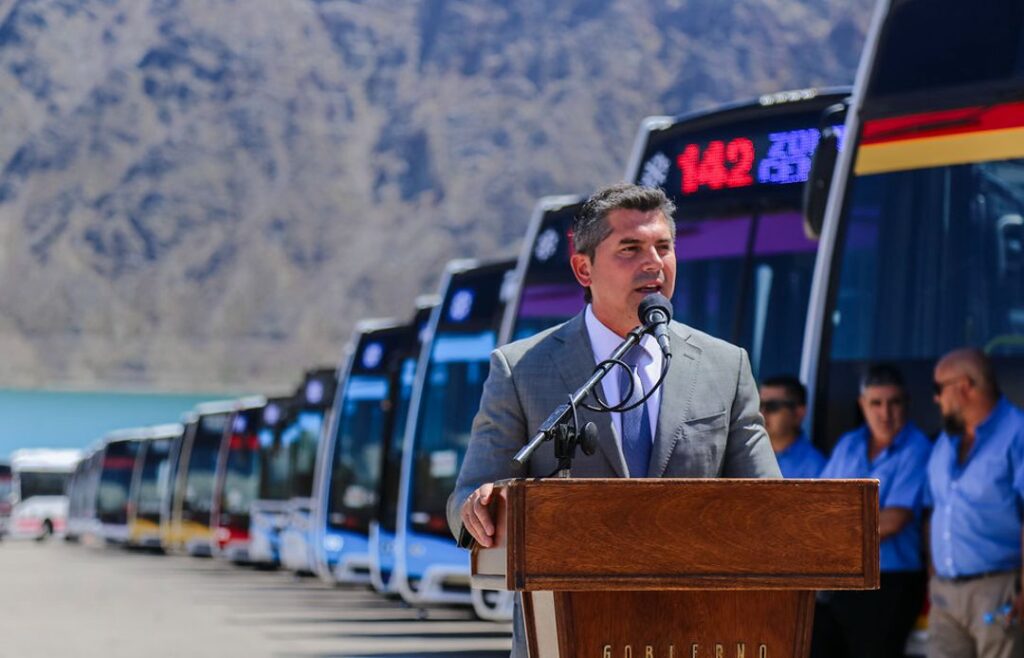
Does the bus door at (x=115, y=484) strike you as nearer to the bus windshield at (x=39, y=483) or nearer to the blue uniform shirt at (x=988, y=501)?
the bus windshield at (x=39, y=483)

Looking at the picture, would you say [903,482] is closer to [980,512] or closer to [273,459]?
[980,512]

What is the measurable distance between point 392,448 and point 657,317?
674 inches

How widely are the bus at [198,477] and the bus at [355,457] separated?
13390mm

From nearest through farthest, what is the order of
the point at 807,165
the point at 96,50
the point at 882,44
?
the point at 882,44 < the point at 807,165 < the point at 96,50

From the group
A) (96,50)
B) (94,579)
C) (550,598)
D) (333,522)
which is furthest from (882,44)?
(96,50)

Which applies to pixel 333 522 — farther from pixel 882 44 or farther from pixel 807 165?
pixel 882 44

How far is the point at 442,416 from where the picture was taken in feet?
61.2

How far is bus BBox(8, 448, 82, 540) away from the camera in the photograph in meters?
63.2

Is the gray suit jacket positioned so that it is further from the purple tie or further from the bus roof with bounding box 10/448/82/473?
the bus roof with bounding box 10/448/82/473

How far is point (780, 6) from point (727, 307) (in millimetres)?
120205

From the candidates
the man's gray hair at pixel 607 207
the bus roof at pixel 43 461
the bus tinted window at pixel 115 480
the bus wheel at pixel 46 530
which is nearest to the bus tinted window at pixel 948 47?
the man's gray hair at pixel 607 207

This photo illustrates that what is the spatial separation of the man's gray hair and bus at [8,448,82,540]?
60.0m

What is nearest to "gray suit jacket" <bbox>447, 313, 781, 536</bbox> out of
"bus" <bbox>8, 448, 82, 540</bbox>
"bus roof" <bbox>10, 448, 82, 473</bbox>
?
"bus" <bbox>8, 448, 82, 540</bbox>

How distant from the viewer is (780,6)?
12888cm
